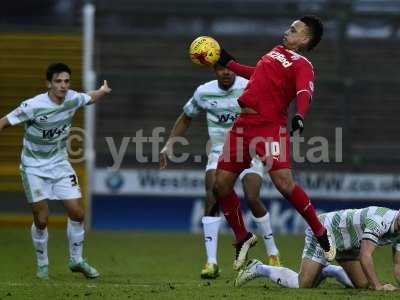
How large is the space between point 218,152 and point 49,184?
6.33ft

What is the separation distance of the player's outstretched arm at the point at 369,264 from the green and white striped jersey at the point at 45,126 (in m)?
3.67

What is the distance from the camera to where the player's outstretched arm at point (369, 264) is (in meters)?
10.1

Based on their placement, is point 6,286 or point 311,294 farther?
point 6,286

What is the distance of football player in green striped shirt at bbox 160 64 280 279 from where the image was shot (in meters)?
12.4

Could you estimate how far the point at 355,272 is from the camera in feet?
35.7

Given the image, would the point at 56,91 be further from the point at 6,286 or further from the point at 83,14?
the point at 83,14

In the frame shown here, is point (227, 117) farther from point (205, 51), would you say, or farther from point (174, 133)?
point (205, 51)

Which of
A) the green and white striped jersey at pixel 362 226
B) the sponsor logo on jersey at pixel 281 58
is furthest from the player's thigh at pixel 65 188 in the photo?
the sponsor logo on jersey at pixel 281 58

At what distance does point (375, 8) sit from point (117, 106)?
527cm

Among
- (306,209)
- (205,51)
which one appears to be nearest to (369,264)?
(306,209)

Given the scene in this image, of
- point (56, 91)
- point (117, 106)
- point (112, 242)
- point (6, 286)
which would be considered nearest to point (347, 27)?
point (117, 106)

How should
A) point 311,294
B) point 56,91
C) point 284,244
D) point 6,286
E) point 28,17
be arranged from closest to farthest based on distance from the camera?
1. point 311,294
2. point 6,286
3. point 56,91
4. point 284,244
5. point 28,17

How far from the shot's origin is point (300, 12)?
21.6m

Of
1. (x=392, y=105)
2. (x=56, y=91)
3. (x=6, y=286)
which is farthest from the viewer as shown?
(x=392, y=105)
